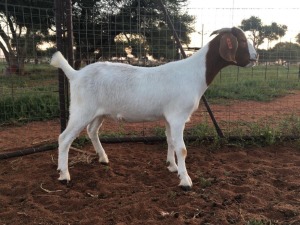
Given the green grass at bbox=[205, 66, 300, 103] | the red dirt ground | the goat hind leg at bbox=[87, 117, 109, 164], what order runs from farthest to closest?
the green grass at bbox=[205, 66, 300, 103], the goat hind leg at bbox=[87, 117, 109, 164], the red dirt ground

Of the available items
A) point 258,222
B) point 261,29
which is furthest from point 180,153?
point 261,29

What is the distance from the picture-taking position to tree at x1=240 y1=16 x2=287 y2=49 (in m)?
6.90

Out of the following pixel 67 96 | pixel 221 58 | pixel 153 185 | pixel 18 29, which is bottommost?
pixel 153 185

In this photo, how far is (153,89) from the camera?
4.34m

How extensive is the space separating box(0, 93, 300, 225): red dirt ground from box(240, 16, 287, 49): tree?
7.38 ft

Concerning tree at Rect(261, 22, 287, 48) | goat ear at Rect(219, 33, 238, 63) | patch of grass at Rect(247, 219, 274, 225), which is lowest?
patch of grass at Rect(247, 219, 274, 225)

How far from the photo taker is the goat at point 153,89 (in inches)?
170

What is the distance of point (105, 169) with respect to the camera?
4852 millimetres

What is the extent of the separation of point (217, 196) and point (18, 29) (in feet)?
20.0

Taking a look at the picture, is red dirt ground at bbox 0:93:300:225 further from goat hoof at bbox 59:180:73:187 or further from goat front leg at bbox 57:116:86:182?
goat front leg at bbox 57:116:86:182

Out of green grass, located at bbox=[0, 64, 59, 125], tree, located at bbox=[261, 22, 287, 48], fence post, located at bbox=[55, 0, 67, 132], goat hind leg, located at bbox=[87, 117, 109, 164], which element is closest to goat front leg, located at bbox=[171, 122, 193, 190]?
goat hind leg, located at bbox=[87, 117, 109, 164]

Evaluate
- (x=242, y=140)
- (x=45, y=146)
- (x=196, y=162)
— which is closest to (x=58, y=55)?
(x=45, y=146)

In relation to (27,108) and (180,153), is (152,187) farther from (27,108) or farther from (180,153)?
(27,108)

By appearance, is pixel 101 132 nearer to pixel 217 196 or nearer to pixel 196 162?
pixel 196 162
